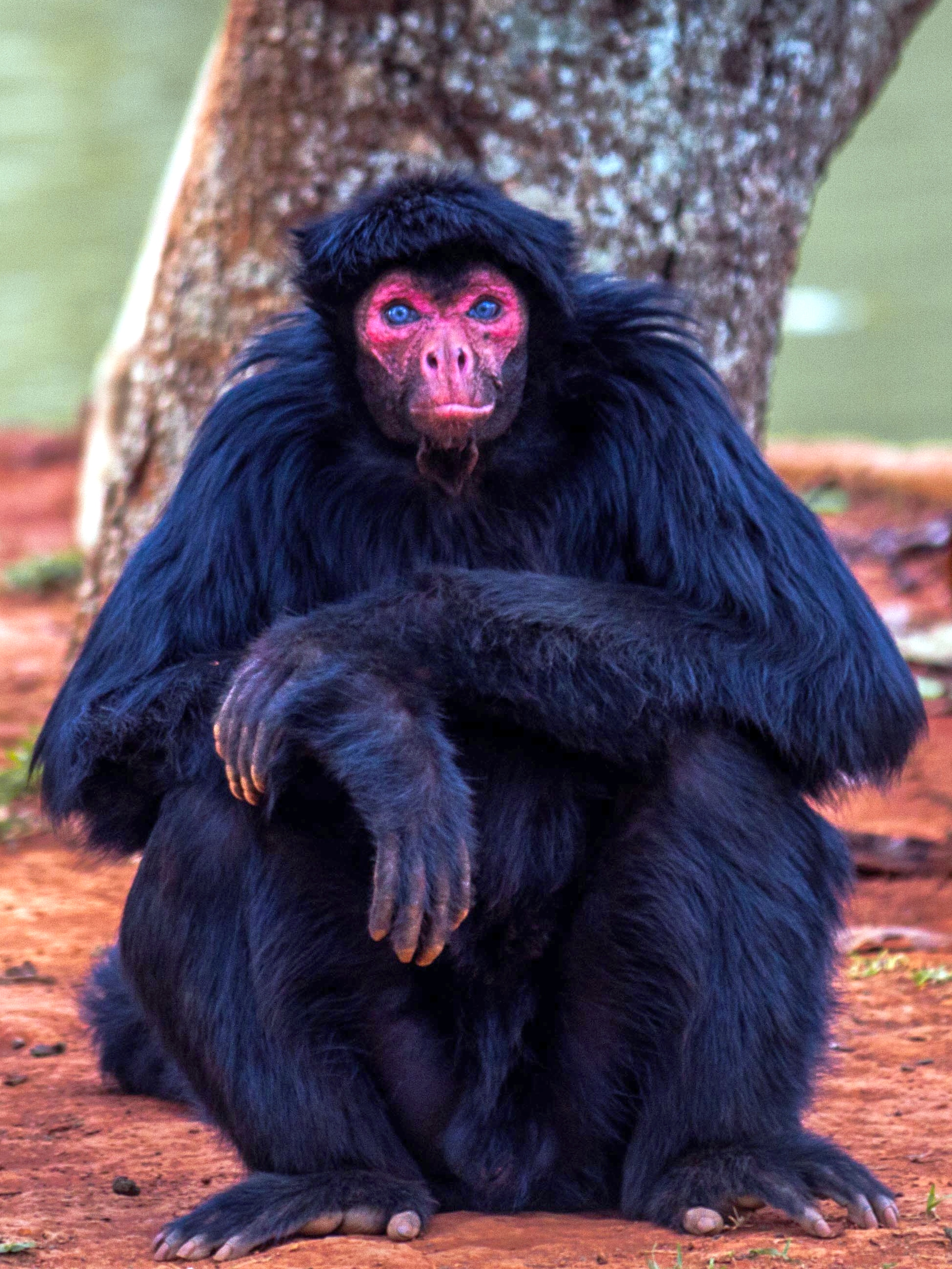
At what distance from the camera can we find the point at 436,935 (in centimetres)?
277

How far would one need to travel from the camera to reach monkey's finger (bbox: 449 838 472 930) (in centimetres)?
279

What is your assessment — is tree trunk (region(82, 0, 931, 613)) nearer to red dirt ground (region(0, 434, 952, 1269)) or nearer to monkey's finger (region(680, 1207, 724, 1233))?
red dirt ground (region(0, 434, 952, 1269))

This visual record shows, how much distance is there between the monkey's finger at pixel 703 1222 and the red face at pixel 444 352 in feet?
4.60

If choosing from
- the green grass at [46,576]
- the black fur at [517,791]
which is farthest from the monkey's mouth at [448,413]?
the green grass at [46,576]

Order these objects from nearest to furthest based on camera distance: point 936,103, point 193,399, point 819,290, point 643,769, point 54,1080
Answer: point 643,769, point 54,1080, point 193,399, point 819,290, point 936,103

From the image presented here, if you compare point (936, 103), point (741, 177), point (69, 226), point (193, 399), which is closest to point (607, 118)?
point (741, 177)

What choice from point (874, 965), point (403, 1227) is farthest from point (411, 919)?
point (874, 965)

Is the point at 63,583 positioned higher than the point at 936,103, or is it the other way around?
the point at 936,103

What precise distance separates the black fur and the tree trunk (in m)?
1.52

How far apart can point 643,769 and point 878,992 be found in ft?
5.03

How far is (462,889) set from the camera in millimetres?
2799

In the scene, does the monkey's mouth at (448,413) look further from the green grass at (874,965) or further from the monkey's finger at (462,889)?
the green grass at (874,965)

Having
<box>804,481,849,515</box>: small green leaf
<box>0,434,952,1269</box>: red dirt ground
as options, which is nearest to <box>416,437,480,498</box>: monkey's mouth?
<box>0,434,952,1269</box>: red dirt ground

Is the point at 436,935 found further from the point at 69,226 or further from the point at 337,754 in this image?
the point at 69,226
